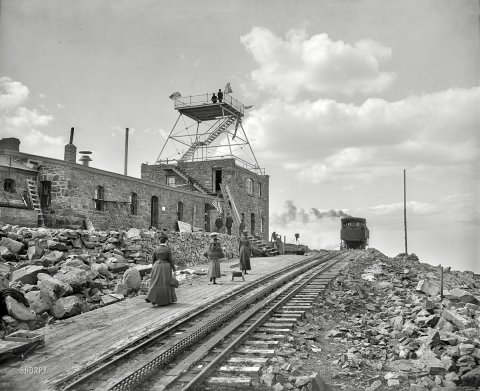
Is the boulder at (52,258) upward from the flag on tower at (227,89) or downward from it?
downward

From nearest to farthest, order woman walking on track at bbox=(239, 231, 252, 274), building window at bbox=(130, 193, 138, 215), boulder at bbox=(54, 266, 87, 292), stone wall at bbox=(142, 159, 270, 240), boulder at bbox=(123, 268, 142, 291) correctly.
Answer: boulder at bbox=(54, 266, 87, 292)
boulder at bbox=(123, 268, 142, 291)
woman walking on track at bbox=(239, 231, 252, 274)
building window at bbox=(130, 193, 138, 215)
stone wall at bbox=(142, 159, 270, 240)

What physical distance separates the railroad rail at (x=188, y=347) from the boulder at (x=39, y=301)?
294cm

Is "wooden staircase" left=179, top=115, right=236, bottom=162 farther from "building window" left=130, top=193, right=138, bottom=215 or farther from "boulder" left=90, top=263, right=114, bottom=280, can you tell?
Result: "boulder" left=90, top=263, right=114, bottom=280

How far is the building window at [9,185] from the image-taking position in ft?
58.2

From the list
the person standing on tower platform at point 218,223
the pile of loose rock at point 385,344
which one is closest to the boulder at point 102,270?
the pile of loose rock at point 385,344

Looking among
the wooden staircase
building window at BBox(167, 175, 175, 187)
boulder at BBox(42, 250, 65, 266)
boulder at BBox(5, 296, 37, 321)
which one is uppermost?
the wooden staircase

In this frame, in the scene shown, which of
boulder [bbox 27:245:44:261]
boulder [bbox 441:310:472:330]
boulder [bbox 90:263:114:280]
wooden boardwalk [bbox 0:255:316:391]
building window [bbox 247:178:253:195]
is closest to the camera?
wooden boardwalk [bbox 0:255:316:391]

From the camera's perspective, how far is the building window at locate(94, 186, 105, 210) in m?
21.5

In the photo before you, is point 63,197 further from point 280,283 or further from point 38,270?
point 280,283

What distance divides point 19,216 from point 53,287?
7.89 meters

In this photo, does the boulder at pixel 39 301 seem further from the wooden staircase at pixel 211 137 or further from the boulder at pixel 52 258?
the wooden staircase at pixel 211 137

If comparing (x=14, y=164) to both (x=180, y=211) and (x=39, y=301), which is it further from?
(x=180, y=211)

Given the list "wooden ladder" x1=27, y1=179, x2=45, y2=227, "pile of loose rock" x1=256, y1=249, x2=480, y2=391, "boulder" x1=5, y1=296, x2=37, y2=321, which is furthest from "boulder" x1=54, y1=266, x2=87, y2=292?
"wooden ladder" x1=27, y1=179, x2=45, y2=227


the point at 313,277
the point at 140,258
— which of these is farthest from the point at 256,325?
the point at 140,258
